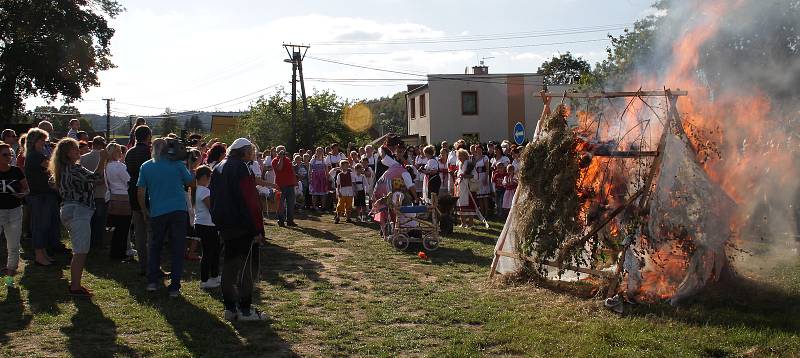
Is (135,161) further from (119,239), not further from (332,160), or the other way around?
(332,160)

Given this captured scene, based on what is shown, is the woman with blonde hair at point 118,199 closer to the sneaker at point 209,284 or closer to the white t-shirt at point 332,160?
the sneaker at point 209,284

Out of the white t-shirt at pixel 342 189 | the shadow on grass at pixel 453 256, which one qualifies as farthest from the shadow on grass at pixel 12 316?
the white t-shirt at pixel 342 189

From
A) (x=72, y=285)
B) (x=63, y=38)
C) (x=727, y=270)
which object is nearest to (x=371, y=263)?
(x=72, y=285)

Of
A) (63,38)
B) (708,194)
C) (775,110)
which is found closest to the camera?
(708,194)

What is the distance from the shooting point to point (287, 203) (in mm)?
16594

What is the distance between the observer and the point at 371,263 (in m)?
11.2

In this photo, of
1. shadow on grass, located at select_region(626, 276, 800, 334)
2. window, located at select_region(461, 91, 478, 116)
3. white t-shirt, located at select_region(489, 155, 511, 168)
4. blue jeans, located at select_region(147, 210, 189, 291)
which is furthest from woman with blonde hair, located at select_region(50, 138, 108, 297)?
window, located at select_region(461, 91, 478, 116)

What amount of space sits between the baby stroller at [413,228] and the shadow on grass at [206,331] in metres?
4.96

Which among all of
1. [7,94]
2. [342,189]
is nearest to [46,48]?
[7,94]

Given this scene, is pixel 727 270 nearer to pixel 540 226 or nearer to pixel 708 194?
pixel 708 194

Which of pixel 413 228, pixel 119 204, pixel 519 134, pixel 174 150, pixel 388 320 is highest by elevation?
pixel 519 134

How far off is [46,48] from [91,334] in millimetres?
37866

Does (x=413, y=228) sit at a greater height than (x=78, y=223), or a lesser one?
lesser

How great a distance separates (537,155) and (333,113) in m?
43.9
